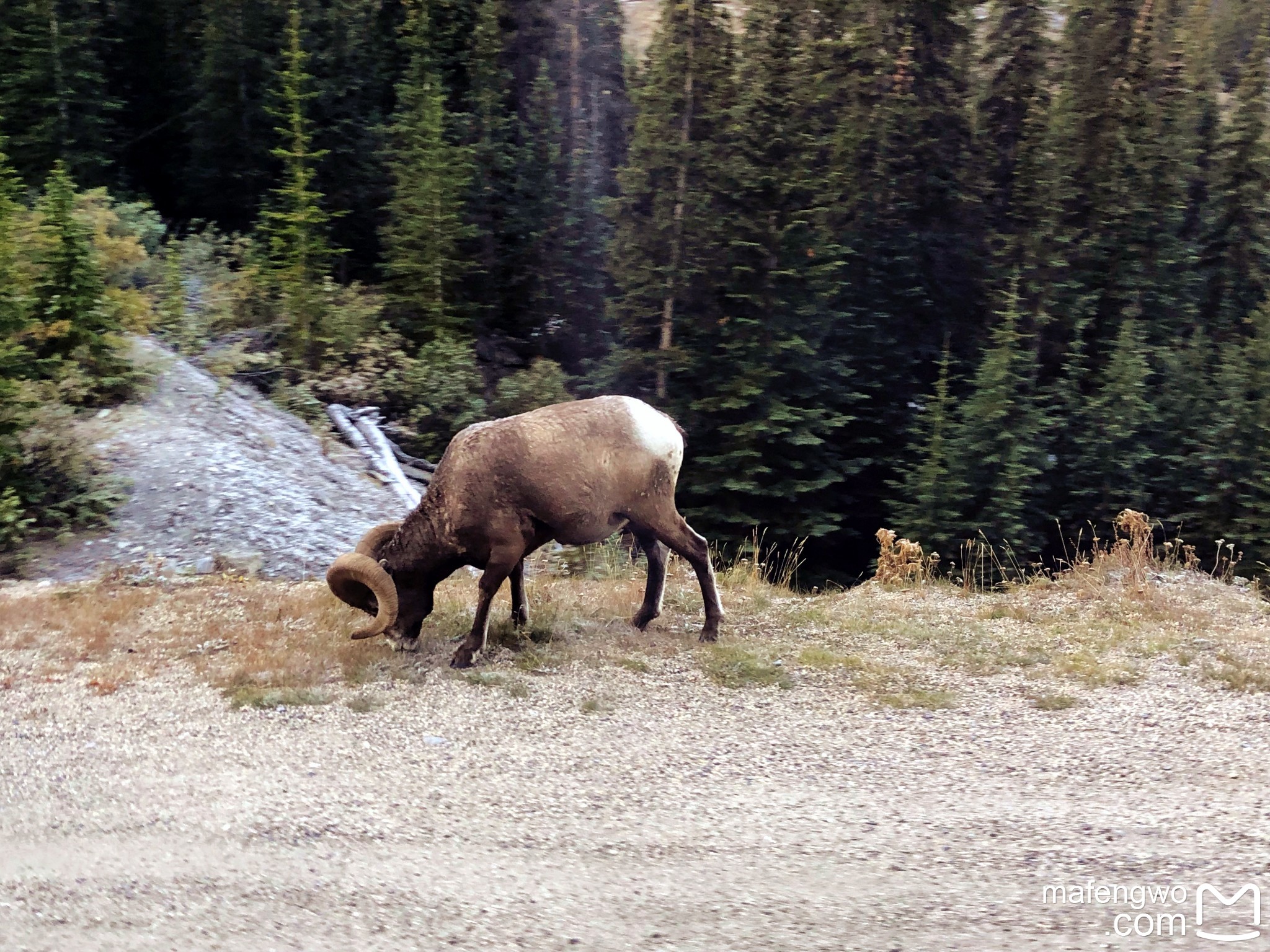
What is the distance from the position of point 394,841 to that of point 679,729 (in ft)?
6.98

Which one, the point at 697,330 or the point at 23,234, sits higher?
the point at 23,234

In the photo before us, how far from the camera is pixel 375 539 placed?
8.61 meters

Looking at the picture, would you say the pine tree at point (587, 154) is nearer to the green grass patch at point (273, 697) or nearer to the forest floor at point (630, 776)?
the forest floor at point (630, 776)

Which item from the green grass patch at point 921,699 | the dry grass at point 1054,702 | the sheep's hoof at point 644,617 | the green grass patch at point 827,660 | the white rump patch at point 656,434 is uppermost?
the white rump patch at point 656,434

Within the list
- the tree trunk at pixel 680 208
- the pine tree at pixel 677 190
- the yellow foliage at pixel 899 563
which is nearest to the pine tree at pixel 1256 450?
the pine tree at pixel 677 190

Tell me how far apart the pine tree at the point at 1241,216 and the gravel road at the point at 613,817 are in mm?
30013

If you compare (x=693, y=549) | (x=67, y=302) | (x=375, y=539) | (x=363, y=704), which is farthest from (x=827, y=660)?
(x=67, y=302)

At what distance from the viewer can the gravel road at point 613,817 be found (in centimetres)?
432

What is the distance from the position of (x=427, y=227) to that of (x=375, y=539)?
18.1 metres

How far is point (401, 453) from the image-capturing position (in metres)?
18.2

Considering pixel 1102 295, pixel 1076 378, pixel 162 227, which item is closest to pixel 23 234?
pixel 162 227

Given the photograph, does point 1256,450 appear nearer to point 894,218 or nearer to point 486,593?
point 894,218

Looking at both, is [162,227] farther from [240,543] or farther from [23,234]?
[240,543]
